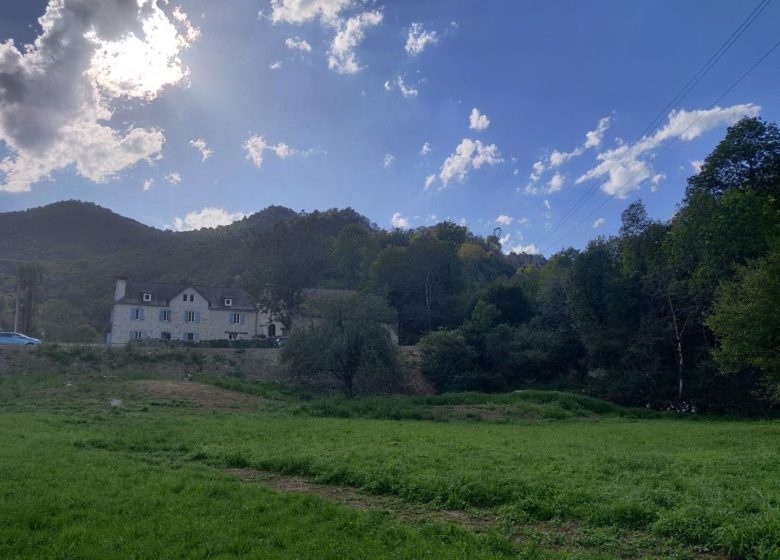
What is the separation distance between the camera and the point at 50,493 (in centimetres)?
893

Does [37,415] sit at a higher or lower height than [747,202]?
lower

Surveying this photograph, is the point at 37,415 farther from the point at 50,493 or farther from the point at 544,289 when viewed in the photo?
the point at 544,289

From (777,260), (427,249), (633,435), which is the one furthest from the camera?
(427,249)

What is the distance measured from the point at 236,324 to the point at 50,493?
6218 centimetres

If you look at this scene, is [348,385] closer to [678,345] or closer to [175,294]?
[678,345]

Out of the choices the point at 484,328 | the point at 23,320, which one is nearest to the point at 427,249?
the point at 484,328

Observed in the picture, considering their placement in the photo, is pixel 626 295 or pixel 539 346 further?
pixel 539 346

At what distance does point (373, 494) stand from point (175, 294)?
202 ft

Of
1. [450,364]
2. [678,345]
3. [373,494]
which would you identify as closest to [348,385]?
[450,364]

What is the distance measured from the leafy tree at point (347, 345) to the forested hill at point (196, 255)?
24.5 meters

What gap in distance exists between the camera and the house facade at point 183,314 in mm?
64125

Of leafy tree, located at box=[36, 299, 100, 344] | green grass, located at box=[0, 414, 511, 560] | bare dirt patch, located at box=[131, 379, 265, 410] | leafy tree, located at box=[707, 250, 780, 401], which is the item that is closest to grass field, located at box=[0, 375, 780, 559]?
green grass, located at box=[0, 414, 511, 560]

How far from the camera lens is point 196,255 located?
10738 centimetres

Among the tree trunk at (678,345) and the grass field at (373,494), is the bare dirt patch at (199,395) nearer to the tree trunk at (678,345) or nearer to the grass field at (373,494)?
the grass field at (373,494)
